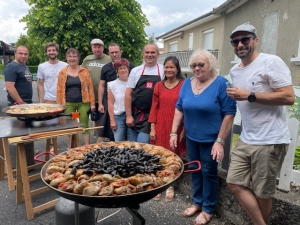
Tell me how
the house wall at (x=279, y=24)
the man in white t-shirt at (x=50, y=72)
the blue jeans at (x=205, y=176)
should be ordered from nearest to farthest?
1. the blue jeans at (x=205, y=176)
2. the man in white t-shirt at (x=50, y=72)
3. the house wall at (x=279, y=24)

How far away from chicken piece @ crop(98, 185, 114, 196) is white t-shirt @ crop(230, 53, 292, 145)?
124 cm

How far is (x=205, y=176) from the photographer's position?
8.64 feet

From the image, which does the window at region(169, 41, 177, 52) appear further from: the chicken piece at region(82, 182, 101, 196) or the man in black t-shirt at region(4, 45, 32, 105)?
the chicken piece at region(82, 182, 101, 196)

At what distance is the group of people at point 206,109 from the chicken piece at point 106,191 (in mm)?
1144

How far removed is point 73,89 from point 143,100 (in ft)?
5.31

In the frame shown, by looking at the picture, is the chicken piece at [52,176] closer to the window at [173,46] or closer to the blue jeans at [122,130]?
the blue jeans at [122,130]

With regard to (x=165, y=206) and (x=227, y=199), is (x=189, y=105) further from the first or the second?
(x=165, y=206)

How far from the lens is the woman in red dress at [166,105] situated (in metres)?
2.91

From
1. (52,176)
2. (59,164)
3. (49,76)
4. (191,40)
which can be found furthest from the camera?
(191,40)

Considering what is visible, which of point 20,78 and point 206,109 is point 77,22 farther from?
point 206,109

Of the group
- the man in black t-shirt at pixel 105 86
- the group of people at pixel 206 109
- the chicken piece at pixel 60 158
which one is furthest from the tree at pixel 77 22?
the chicken piece at pixel 60 158

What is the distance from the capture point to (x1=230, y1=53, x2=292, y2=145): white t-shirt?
6.11 feet

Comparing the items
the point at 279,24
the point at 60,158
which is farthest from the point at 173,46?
the point at 60,158

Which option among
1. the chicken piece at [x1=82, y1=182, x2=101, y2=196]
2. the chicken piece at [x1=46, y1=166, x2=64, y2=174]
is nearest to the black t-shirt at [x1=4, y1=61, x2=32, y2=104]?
the chicken piece at [x1=46, y1=166, x2=64, y2=174]
